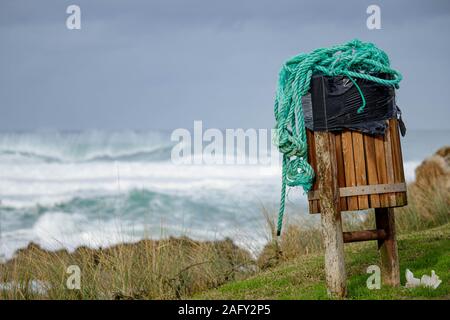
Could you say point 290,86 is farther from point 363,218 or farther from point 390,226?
point 363,218

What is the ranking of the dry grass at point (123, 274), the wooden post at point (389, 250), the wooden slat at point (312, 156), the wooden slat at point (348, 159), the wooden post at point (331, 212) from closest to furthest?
1. the wooden post at point (331, 212)
2. the wooden slat at point (348, 159)
3. the wooden slat at point (312, 156)
4. the wooden post at point (389, 250)
5. the dry grass at point (123, 274)

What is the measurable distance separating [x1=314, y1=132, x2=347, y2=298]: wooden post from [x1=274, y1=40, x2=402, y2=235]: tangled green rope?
0.60ft

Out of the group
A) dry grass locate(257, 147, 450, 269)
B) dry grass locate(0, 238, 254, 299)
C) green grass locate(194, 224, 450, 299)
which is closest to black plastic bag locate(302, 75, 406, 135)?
green grass locate(194, 224, 450, 299)

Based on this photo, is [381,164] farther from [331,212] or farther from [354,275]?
[354,275]

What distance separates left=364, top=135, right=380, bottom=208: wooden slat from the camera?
6391mm

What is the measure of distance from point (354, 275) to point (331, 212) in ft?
5.50

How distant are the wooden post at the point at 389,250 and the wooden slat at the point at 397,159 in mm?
548

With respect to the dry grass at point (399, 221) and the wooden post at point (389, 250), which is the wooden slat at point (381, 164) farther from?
the dry grass at point (399, 221)

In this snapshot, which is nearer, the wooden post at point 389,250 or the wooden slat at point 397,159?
the wooden slat at point 397,159

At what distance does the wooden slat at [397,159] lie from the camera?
6.40 m

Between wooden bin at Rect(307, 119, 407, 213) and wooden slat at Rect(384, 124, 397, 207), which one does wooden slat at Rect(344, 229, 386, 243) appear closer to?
wooden bin at Rect(307, 119, 407, 213)

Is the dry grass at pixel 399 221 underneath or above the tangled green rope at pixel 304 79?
underneath

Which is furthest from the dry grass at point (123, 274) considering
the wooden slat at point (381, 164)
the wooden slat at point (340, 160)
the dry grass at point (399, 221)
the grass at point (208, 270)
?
the wooden slat at point (381, 164)

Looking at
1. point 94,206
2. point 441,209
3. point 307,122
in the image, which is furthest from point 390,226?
point 94,206
